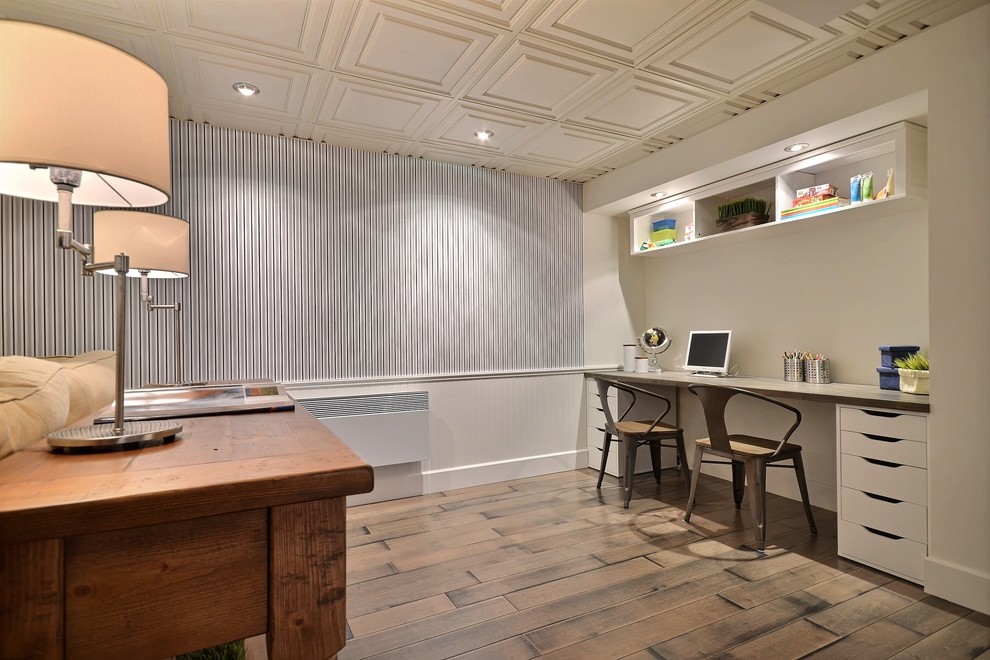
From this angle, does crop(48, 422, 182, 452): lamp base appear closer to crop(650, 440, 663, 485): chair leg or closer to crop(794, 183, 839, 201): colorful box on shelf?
crop(794, 183, 839, 201): colorful box on shelf

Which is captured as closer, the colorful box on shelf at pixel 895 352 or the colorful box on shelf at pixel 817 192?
the colorful box on shelf at pixel 895 352

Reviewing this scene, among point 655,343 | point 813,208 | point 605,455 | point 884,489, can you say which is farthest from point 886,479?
point 655,343

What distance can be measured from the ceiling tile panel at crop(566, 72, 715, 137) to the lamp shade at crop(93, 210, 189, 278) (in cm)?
228

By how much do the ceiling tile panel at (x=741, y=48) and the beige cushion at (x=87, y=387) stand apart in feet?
8.80

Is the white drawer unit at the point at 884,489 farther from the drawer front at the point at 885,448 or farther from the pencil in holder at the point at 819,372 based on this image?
the pencil in holder at the point at 819,372

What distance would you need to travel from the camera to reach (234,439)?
3.40 ft

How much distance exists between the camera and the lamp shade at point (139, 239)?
212cm

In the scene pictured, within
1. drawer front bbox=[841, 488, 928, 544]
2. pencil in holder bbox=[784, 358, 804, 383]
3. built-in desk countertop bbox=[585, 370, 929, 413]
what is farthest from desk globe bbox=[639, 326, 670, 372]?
drawer front bbox=[841, 488, 928, 544]

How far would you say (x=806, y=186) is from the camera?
131 inches

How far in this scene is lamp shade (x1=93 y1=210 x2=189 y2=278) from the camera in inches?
83.4

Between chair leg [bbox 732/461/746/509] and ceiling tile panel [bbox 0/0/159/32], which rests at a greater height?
ceiling tile panel [bbox 0/0/159/32]

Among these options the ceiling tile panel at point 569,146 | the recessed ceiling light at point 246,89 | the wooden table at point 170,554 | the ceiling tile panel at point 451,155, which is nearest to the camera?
the wooden table at point 170,554

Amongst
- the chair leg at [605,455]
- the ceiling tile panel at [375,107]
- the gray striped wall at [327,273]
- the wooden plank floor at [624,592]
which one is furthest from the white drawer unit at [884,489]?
the ceiling tile panel at [375,107]

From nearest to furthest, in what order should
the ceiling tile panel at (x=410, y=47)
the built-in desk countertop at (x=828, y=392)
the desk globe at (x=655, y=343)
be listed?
the ceiling tile panel at (x=410, y=47) < the built-in desk countertop at (x=828, y=392) < the desk globe at (x=655, y=343)
